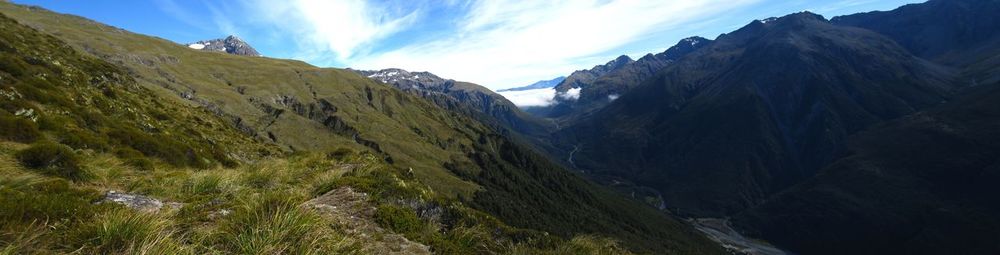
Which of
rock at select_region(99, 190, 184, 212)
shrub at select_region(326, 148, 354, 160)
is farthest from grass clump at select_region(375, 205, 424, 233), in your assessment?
shrub at select_region(326, 148, 354, 160)

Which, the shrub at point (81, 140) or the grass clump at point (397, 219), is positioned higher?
the shrub at point (81, 140)

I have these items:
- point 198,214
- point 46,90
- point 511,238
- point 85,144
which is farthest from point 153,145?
point 511,238

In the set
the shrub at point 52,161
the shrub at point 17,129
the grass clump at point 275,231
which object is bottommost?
the grass clump at point 275,231

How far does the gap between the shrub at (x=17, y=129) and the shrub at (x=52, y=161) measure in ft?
19.6

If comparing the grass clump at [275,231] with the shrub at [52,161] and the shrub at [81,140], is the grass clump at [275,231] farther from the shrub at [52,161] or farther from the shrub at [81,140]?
the shrub at [81,140]

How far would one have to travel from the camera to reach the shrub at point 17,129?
21250 mm

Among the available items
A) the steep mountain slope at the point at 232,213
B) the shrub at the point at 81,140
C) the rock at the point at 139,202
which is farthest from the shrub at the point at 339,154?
the shrub at the point at 81,140

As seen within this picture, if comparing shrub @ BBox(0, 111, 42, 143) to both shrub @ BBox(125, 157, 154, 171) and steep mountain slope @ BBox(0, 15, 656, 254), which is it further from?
shrub @ BBox(125, 157, 154, 171)

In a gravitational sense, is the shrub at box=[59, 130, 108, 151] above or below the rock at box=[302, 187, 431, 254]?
above

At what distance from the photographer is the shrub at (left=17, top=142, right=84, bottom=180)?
15172 mm

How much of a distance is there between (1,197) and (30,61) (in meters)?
58.6

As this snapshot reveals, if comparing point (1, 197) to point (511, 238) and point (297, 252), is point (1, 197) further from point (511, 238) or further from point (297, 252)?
point (511, 238)

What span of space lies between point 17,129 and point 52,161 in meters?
8.58

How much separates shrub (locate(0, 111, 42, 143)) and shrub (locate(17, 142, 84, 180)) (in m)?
5.97
